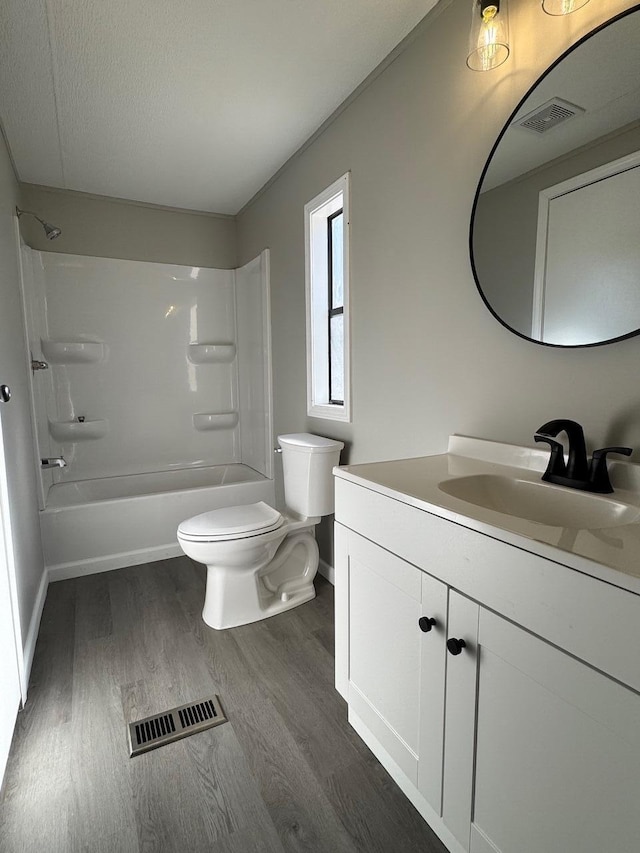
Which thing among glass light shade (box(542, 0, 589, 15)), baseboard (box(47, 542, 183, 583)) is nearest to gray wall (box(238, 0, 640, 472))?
glass light shade (box(542, 0, 589, 15))

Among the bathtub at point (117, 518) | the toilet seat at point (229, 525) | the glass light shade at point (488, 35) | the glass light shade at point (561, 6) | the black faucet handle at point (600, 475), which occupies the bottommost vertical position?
the bathtub at point (117, 518)

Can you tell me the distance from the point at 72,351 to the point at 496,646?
3.15 m

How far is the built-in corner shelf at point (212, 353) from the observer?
3.51m

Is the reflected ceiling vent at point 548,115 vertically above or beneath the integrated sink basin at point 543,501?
above

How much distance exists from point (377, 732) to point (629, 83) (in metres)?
1.75

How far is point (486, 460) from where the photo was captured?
1.40 m

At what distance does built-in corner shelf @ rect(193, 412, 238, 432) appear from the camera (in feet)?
11.7

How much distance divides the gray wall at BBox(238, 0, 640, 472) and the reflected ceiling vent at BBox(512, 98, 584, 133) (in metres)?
0.09

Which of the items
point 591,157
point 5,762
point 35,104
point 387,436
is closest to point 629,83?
point 591,157

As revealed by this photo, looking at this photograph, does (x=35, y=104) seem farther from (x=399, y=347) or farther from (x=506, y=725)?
(x=506, y=725)

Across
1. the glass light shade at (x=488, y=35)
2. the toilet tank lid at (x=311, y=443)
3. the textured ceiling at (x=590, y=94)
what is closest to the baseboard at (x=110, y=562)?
the toilet tank lid at (x=311, y=443)

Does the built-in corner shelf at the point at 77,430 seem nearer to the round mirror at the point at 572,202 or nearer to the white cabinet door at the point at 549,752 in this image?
the round mirror at the point at 572,202

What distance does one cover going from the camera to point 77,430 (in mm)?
3143

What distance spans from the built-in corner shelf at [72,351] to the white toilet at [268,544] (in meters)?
1.68
